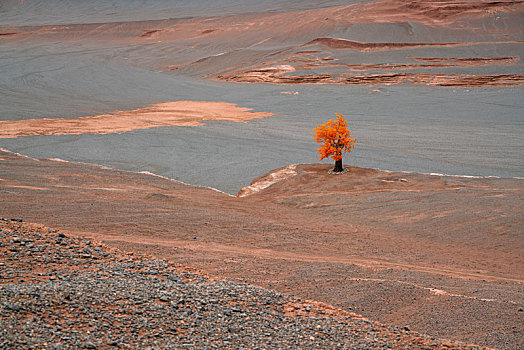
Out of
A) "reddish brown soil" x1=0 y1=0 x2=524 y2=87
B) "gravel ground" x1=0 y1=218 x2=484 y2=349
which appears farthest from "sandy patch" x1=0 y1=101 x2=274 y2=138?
"gravel ground" x1=0 y1=218 x2=484 y2=349

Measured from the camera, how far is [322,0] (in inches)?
3078

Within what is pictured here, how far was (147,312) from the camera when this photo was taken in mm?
5340

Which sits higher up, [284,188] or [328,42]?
[328,42]

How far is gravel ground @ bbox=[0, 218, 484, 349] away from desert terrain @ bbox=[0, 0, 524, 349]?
1.1 inches

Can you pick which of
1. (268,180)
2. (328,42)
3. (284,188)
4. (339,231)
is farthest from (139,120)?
(328,42)

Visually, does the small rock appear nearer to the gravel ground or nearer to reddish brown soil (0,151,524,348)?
the gravel ground

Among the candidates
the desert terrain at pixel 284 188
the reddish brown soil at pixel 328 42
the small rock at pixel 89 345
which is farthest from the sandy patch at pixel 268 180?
the reddish brown soil at pixel 328 42

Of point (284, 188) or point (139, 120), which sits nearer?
point (284, 188)

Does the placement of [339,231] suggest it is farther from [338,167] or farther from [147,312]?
[147,312]

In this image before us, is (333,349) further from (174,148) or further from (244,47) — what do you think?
(244,47)

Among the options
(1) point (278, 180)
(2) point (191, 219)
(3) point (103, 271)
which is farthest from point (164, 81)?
(3) point (103, 271)

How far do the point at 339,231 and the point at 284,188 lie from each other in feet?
15.2

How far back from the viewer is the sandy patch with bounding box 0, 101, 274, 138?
24.5 metres

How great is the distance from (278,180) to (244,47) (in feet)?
125
